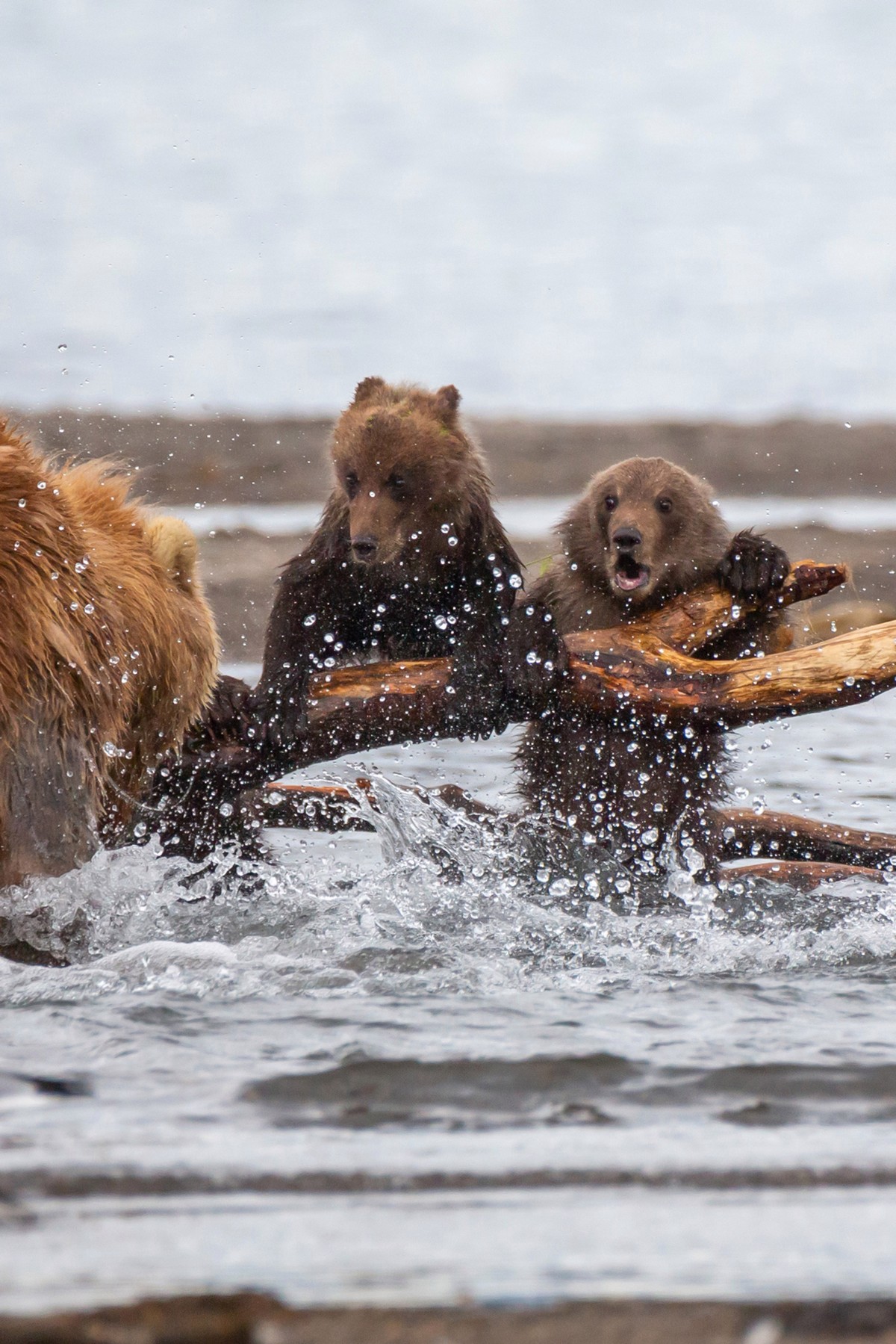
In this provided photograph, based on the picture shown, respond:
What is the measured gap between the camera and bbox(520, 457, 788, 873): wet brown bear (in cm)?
570

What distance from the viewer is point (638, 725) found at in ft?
18.4

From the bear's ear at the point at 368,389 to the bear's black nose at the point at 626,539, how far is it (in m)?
1.04

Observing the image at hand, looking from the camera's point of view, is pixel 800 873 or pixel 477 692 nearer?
pixel 477 692

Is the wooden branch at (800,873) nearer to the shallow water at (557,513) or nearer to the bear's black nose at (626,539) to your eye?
the bear's black nose at (626,539)

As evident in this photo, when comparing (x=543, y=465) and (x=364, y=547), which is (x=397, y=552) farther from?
(x=543, y=465)

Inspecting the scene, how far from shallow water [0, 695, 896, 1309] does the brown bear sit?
20 cm

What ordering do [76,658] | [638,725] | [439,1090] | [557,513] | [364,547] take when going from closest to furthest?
[439,1090], [76,658], [364,547], [638,725], [557,513]

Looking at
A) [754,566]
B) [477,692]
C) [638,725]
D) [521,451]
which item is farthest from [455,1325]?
[521,451]

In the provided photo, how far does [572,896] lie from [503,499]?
8.39 meters

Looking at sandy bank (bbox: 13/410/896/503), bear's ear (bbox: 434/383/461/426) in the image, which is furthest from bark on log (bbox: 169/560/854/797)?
sandy bank (bbox: 13/410/896/503)

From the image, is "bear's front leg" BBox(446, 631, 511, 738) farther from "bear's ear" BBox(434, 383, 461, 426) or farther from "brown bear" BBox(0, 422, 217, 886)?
"bear's ear" BBox(434, 383, 461, 426)

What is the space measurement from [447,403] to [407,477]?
16.5 inches

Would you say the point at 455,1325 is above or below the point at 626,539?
below

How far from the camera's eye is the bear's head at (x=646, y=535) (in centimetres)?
577
